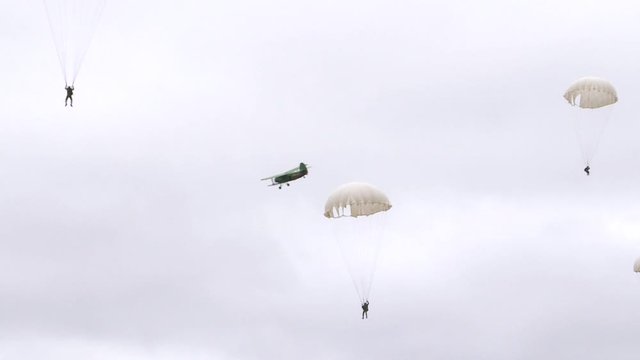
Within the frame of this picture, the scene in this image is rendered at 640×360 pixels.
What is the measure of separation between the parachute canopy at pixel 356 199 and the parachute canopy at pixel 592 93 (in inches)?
956

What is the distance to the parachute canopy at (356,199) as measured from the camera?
306 ft

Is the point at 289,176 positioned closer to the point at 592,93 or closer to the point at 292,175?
the point at 292,175

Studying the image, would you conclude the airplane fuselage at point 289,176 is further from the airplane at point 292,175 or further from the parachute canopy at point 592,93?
the parachute canopy at point 592,93

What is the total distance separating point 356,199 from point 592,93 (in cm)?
2818

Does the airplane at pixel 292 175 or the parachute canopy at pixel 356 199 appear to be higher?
the airplane at pixel 292 175

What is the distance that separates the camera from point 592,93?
10769 cm

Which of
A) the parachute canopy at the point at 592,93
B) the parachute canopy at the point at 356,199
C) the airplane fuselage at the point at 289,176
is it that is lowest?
the parachute canopy at the point at 356,199

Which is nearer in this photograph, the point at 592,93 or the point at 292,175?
the point at 592,93

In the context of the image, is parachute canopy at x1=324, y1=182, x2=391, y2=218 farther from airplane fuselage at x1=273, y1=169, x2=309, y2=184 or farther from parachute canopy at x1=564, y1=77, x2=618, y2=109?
airplane fuselage at x1=273, y1=169, x2=309, y2=184

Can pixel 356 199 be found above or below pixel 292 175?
below

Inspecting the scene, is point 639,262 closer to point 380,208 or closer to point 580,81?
point 580,81

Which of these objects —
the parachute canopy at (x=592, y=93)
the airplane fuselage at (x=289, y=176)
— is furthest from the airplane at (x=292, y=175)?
the parachute canopy at (x=592, y=93)

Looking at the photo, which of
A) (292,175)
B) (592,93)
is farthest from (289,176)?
(592,93)

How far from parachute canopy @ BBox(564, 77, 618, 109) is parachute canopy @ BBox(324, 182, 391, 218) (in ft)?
79.7
